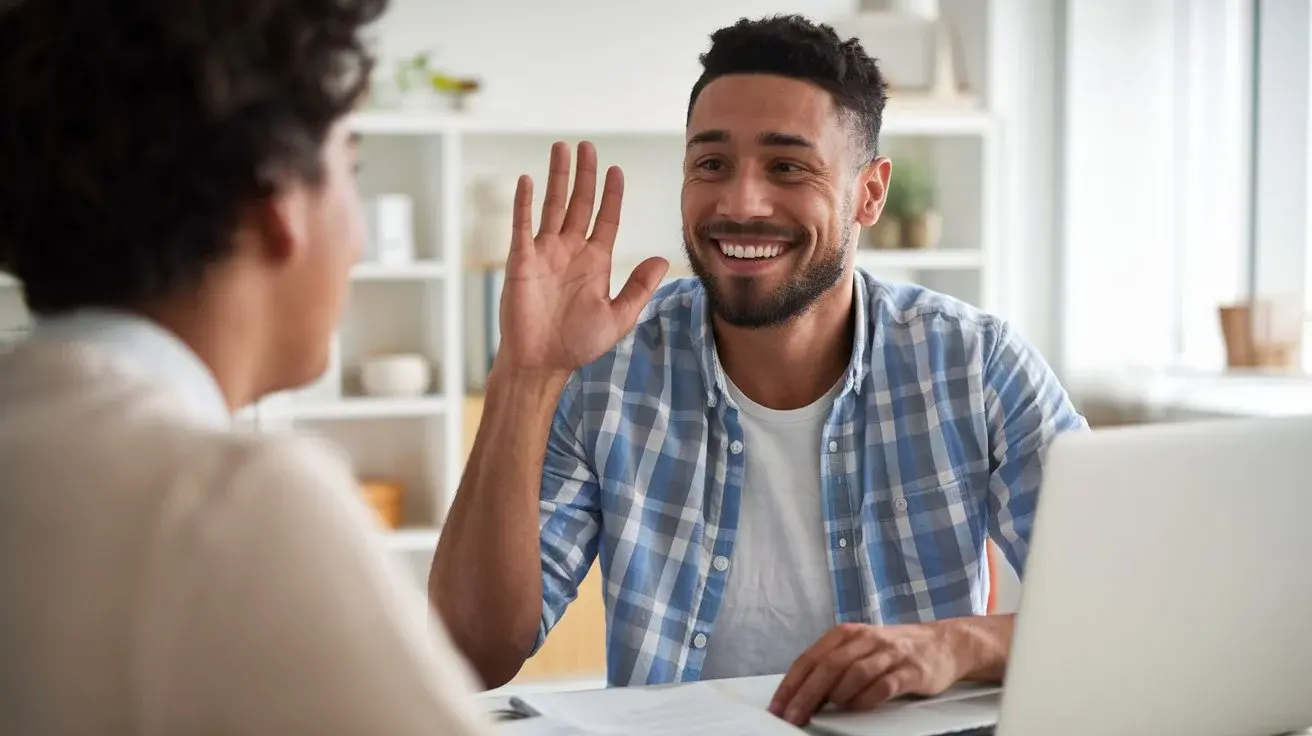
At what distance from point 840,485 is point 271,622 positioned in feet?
4.19

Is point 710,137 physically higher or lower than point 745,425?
higher

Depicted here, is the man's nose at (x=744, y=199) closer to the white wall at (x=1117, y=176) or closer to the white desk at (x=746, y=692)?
the white desk at (x=746, y=692)

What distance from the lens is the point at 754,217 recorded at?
1935 mm

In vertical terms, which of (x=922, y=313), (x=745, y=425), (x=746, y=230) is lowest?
(x=745, y=425)

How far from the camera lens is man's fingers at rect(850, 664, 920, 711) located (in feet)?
4.21

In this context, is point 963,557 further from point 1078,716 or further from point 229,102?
point 229,102

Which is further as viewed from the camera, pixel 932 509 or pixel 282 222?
pixel 932 509

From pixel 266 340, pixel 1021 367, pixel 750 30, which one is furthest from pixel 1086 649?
pixel 750 30

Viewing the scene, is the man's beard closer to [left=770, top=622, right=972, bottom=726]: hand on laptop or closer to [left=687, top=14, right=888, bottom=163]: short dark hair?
[left=687, top=14, right=888, bottom=163]: short dark hair

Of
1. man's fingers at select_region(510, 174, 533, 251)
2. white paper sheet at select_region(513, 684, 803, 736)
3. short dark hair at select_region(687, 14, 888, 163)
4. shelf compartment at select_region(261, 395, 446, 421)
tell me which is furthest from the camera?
shelf compartment at select_region(261, 395, 446, 421)

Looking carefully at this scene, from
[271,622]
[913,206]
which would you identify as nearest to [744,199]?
[271,622]

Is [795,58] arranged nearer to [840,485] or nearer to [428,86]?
[840,485]

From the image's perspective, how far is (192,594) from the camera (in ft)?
1.92

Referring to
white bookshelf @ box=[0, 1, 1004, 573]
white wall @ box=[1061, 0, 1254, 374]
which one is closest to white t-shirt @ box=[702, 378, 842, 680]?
white bookshelf @ box=[0, 1, 1004, 573]
